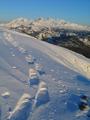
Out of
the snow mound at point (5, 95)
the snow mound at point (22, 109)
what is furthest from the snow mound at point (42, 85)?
the snow mound at point (5, 95)

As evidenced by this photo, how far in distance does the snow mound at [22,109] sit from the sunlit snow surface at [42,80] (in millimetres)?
49

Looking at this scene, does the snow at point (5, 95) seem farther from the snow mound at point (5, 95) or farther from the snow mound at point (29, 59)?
the snow mound at point (29, 59)

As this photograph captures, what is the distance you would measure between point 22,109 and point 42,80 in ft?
11.5

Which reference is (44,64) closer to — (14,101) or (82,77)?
(82,77)

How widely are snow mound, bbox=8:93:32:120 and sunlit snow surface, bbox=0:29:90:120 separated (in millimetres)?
49

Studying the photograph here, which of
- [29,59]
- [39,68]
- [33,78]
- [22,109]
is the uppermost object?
[29,59]

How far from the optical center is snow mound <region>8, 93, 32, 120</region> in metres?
13.8

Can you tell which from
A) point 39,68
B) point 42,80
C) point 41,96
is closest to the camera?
point 41,96

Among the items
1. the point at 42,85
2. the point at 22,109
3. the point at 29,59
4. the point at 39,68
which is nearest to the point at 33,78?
the point at 42,85

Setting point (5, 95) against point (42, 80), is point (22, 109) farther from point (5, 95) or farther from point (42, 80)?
point (42, 80)

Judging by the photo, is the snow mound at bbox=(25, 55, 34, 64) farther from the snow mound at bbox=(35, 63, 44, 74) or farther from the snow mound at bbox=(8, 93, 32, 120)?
the snow mound at bbox=(8, 93, 32, 120)

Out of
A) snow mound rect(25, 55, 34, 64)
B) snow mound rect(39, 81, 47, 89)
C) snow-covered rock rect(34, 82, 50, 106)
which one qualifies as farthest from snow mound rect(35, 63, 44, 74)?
snow-covered rock rect(34, 82, 50, 106)

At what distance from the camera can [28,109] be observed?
14508 millimetres

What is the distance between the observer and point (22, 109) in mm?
14281
